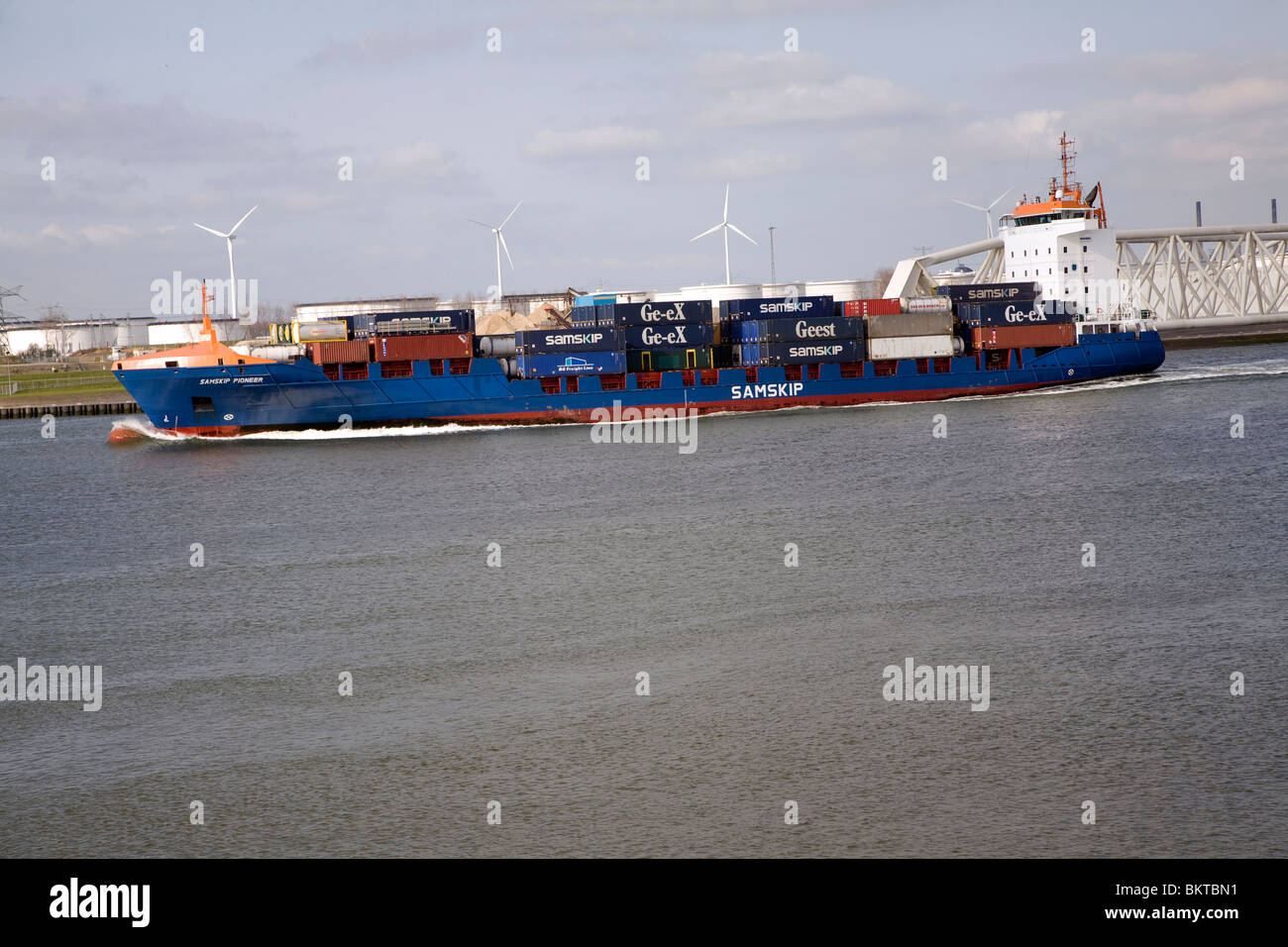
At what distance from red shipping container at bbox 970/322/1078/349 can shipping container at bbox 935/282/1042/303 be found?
6.05 ft

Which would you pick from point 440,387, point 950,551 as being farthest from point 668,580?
point 440,387

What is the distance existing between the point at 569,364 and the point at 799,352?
37.0 feet

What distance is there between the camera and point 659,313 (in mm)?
57656

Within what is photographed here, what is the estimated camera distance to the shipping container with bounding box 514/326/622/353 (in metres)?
56.0

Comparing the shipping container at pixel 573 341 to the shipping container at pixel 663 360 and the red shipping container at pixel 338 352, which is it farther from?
the red shipping container at pixel 338 352

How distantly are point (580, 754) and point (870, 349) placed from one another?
4617 cm

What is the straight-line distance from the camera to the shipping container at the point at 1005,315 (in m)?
61.0

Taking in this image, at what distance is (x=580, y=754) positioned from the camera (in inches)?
635

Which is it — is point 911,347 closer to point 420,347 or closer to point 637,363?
point 637,363

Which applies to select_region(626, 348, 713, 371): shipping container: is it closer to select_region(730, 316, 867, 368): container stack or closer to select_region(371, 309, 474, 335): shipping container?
select_region(730, 316, 867, 368): container stack

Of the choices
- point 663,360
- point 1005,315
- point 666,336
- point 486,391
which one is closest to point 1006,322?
point 1005,315
